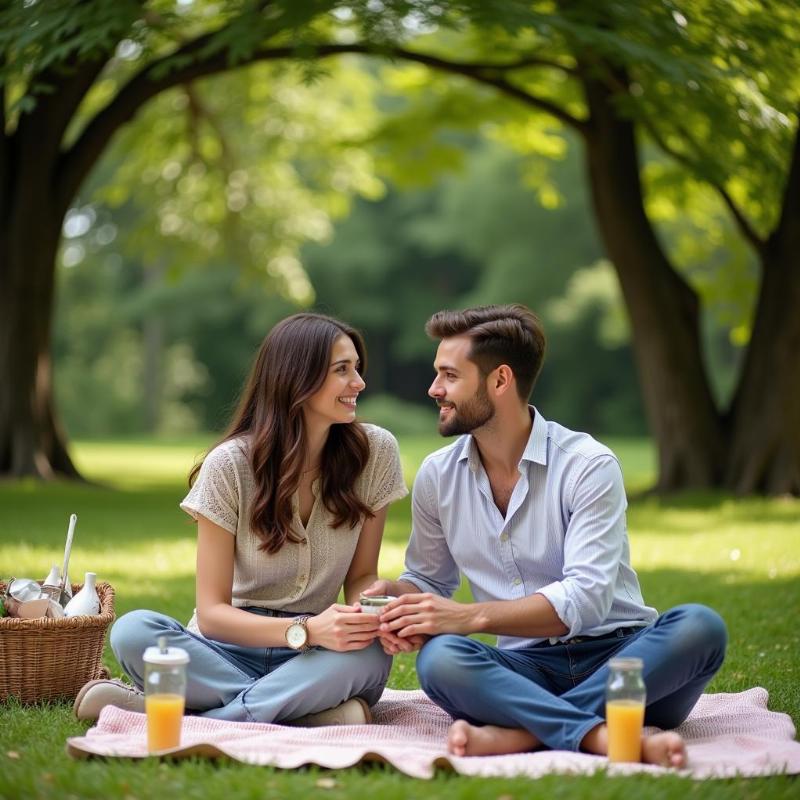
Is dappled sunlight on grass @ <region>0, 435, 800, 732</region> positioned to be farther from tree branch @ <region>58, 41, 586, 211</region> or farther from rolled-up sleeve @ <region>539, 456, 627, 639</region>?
tree branch @ <region>58, 41, 586, 211</region>

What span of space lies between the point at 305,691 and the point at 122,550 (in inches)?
197

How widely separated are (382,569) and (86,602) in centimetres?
365

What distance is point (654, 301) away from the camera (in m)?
13.0

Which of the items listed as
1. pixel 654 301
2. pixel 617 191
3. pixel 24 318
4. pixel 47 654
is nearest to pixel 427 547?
pixel 47 654

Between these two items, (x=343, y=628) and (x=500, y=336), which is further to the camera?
(x=500, y=336)

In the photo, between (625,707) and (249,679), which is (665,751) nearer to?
(625,707)

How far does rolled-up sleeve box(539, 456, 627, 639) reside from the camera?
3805 millimetres

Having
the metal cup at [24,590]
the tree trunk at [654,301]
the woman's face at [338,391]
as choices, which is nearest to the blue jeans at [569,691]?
the woman's face at [338,391]

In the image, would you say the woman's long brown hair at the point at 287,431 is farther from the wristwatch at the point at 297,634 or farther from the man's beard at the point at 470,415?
the man's beard at the point at 470,415

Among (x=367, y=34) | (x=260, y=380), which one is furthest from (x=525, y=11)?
(x=260, y=380)

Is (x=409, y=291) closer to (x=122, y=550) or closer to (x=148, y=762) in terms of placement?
(x=122, y=550)

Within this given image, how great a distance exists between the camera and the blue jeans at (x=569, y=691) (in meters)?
3.72

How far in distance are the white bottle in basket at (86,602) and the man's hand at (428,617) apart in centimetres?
124

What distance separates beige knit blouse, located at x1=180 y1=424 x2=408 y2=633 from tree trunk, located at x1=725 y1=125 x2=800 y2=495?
847 cm
